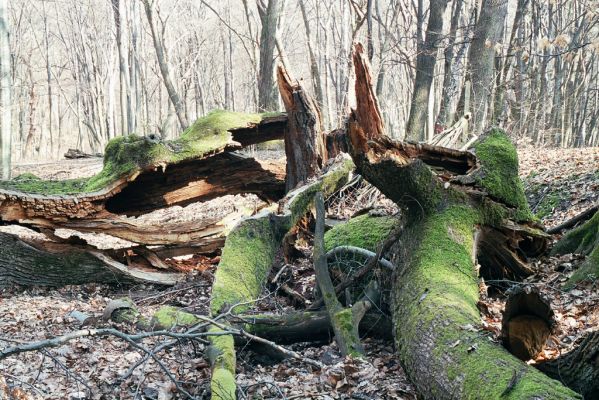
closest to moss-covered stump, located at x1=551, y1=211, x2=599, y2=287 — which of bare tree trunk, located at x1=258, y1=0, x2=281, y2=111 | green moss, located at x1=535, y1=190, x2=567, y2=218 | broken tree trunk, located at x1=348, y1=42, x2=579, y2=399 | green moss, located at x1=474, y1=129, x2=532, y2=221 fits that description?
broken tree trunk, located at x1=348, y1=42, x2=579, y2=399

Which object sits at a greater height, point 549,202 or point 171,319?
point 549,202

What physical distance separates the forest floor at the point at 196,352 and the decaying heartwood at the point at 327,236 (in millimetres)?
219

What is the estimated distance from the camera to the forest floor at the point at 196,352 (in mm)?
4328

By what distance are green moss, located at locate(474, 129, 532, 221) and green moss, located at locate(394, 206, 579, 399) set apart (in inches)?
18.4

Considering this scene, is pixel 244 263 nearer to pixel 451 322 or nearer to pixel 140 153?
pixel 140 153

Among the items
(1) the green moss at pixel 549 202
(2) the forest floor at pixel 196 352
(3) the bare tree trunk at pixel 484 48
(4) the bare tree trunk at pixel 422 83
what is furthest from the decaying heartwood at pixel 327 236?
(3) the bare tree trunk at pixel 484 48

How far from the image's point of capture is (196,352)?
521 cm

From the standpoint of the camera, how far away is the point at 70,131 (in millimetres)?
60188

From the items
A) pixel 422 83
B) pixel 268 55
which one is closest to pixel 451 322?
pixel 422 83

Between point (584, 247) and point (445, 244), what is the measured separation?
1.91m

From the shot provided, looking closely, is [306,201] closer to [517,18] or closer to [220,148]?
[220,148]

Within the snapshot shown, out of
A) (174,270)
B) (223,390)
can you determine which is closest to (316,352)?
(223,390)

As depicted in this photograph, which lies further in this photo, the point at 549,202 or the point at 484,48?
the point at 484,48

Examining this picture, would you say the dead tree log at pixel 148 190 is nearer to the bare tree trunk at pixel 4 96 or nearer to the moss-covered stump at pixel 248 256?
the moss-covered stump at pixel 248 256
